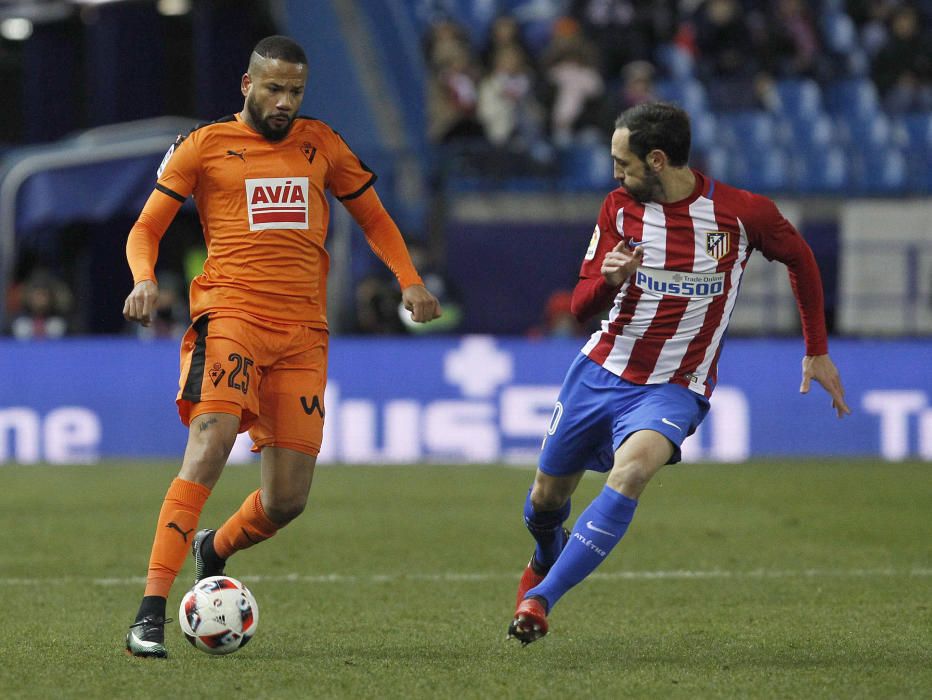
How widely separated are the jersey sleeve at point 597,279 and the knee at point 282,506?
4.11 ft

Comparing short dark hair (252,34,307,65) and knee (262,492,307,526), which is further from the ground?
short dark hair (252,34,307,65)

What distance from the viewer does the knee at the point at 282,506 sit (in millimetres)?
6055

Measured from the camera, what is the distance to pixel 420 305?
6016mm

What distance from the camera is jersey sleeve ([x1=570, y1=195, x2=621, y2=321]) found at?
5719 mm

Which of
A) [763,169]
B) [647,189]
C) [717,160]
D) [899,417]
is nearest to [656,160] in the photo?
[647,189]

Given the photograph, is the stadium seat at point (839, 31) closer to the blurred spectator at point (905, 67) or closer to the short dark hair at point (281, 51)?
the blurred spectator at point (905, 67)

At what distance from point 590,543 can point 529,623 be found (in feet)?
1.20

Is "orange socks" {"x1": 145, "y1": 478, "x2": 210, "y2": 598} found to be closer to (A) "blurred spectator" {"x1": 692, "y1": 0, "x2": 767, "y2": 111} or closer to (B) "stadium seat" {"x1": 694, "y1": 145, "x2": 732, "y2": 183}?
(B) "stadium seat" {"x1": 694, "y1": 145, "x2": 732, "y2": 183}

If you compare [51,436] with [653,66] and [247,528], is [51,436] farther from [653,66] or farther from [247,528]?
[653,66]

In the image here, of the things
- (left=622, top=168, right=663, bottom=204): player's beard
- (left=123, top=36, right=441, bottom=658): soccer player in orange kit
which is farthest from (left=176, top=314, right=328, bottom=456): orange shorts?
(left=622, top=168, right=663, bottom=204): player's beard

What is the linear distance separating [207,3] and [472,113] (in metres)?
4.90

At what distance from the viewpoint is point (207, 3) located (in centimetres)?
2069

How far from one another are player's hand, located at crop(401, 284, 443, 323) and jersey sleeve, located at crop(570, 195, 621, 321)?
0.53 meters

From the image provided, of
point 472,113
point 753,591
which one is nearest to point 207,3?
point 472,113
